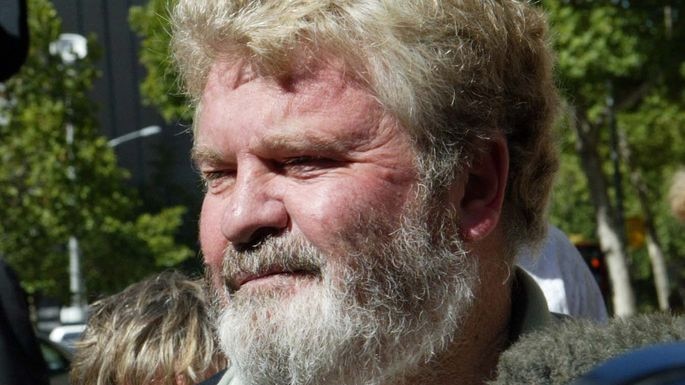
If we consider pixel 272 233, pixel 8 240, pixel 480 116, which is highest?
pixel 480 116

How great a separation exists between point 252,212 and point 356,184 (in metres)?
0.17

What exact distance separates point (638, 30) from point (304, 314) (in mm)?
18892

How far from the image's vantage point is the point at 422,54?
1960 millimetres

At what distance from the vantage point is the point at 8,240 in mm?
21516

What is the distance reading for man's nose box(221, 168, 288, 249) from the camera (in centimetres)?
188

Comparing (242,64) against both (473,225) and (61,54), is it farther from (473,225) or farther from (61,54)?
(61,54)

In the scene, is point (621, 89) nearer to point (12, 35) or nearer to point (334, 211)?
point (12, 35)

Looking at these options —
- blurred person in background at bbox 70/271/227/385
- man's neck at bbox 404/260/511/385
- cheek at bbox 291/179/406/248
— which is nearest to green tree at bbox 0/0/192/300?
blurred person in background at bbox 70/271/227/385

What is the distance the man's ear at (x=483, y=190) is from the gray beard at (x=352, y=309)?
2.0 inches

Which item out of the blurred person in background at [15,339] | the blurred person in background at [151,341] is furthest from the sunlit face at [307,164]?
the blurred person in background at [151,341]

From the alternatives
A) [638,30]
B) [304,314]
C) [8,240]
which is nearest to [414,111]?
[304,314]

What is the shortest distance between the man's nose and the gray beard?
0.06 ft

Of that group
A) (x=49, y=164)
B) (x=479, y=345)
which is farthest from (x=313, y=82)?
(x=49, y=164)

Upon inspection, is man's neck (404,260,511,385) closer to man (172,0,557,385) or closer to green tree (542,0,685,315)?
man (172,0,557,385)
